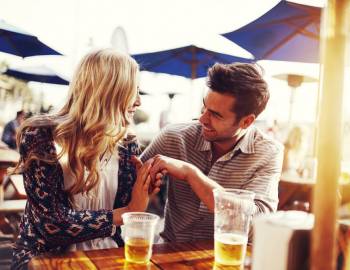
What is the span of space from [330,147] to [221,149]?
1.54 meters

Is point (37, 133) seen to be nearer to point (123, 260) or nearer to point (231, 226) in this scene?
point (123, 260)

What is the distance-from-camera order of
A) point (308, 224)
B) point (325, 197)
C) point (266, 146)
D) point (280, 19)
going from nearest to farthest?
point (325, 197) < point (308, 224) < point (266, 146) < point (280, 19)

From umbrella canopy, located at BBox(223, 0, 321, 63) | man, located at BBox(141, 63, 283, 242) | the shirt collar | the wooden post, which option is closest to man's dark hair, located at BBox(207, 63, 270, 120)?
man, located at BBox(141, 63, 283, 242)

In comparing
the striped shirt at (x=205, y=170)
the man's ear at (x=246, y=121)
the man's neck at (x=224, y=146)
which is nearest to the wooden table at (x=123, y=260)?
the striped shirt at (x=205, y=170)

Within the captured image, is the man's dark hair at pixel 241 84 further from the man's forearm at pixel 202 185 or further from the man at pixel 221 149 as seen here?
the man's forearm at pixel 202 185

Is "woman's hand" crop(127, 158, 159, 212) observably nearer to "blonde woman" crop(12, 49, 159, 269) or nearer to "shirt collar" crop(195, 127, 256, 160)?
"blonde woman" crop(12, 49, 159, 269)

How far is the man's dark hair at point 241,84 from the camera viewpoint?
2.00m

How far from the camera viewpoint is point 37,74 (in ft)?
27.6

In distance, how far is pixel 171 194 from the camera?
204 cm

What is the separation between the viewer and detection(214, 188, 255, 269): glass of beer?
1255mm

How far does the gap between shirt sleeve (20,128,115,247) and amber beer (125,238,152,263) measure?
1.16ft

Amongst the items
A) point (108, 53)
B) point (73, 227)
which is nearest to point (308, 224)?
point (73, 227)

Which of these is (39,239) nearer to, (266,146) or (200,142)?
(200,142)

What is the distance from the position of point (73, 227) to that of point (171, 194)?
610 mm
